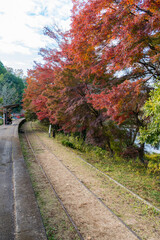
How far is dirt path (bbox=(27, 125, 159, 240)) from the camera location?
12.4 ft

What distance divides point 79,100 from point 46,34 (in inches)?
268

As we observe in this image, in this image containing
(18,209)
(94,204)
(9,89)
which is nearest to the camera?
(18,209)

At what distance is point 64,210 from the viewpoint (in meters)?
4.54

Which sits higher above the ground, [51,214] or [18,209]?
[18,209]

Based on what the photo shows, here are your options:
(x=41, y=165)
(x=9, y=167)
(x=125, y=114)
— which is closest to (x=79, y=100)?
(x=125, y=114)

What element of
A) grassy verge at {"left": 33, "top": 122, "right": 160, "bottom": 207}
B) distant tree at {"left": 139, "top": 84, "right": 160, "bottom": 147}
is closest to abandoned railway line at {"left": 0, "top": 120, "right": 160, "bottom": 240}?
grassy verge at {"left": 33, "top": 122, "right": 160, "bottom": 207}

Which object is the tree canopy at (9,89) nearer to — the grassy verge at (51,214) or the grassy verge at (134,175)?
the grassy verge at (134,175)

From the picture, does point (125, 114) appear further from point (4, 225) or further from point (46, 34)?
point (46, 34)

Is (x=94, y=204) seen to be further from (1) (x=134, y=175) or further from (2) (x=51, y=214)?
(1) (x=134, y=175)

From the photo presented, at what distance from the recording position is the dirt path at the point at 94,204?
3773 mm

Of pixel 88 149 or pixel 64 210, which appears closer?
pixel 64 210

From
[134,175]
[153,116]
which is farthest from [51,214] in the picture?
[134,175]

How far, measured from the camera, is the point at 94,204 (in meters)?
4.93

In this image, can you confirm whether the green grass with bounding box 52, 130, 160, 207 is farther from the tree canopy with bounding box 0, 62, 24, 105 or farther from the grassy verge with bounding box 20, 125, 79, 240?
the tree canopy with bounding box 0, 62, 24, 105
